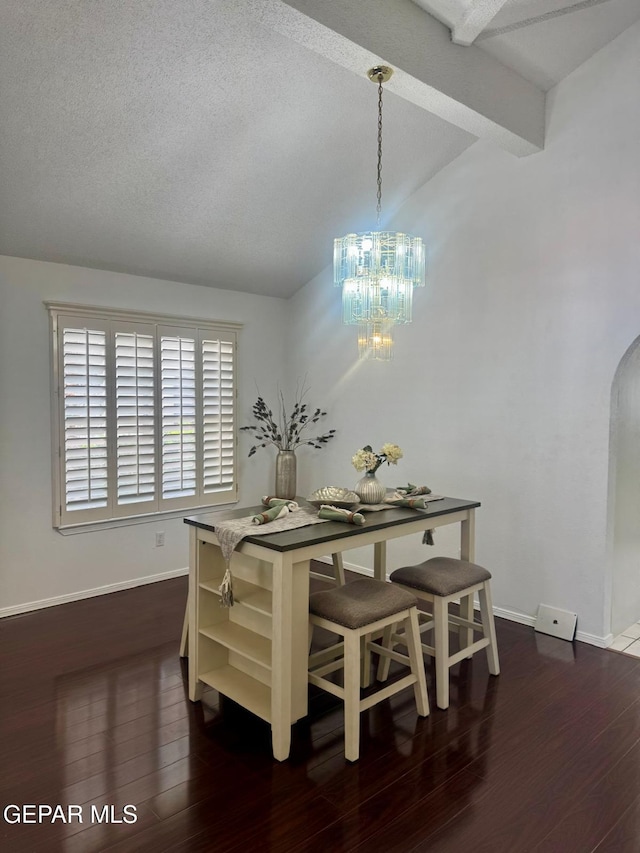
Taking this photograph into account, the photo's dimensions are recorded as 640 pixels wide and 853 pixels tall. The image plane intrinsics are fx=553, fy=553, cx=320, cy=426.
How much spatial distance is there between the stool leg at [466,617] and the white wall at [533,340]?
691 mm

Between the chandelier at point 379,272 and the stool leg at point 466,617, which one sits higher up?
the chandelier at point 379,272

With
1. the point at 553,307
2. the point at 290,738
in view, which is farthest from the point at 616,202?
the point at 290,738

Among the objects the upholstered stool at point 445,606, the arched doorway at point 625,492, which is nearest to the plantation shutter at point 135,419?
the upholstered stool at point 445,606

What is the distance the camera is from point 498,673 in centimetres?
300

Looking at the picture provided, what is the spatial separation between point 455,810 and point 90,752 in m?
1.48

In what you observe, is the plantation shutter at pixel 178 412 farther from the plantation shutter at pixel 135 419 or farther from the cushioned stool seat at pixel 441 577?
the cushioned stool seat at pixel 441 577

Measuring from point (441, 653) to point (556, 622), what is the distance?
1.21 metres

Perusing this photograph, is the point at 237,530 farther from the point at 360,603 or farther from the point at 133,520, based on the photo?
the point at 133,520

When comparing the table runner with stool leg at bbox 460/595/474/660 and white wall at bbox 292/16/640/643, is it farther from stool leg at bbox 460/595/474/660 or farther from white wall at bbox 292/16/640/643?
white wall at bbox 292/16/640/643

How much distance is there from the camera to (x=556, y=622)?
138 inches

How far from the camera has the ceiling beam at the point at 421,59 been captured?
231 cm

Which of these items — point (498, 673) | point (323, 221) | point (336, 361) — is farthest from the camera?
point (336, 361)

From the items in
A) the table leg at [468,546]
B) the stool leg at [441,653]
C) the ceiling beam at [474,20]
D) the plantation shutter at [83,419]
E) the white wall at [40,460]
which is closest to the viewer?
the ceiling beam at [474,20]

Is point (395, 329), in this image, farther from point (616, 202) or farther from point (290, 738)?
point (290, 738)
